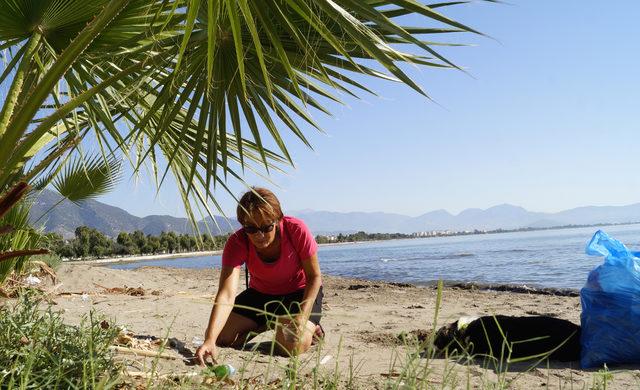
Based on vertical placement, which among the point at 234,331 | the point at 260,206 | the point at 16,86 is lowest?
the point at 234,331

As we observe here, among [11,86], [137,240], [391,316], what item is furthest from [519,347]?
[137,240]

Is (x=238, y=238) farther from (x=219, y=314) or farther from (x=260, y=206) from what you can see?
(x=219, y=314)

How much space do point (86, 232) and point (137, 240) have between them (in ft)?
32.7

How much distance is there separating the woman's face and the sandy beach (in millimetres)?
524

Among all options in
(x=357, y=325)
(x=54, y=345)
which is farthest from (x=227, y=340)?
(x=54, y=345)

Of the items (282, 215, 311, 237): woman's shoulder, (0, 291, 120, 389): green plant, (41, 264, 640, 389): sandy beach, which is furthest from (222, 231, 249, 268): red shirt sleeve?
(0, 291, 120, 389): green plant

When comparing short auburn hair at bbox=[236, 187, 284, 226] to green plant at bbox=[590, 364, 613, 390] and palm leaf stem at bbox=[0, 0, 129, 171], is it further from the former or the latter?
green plant at bbox=[590, 364, 613, 390]

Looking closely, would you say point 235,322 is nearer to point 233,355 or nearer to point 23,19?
point 233,355

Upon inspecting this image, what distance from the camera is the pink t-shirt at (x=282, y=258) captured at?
3008 mm

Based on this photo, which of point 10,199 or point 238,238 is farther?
point 238,238

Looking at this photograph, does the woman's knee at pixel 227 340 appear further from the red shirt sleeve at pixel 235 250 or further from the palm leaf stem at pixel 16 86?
the palm leaf stem at pixel 16 86

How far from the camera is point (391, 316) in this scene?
4.77 metres

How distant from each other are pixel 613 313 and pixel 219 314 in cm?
201

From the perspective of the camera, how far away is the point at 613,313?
2.71 metres
